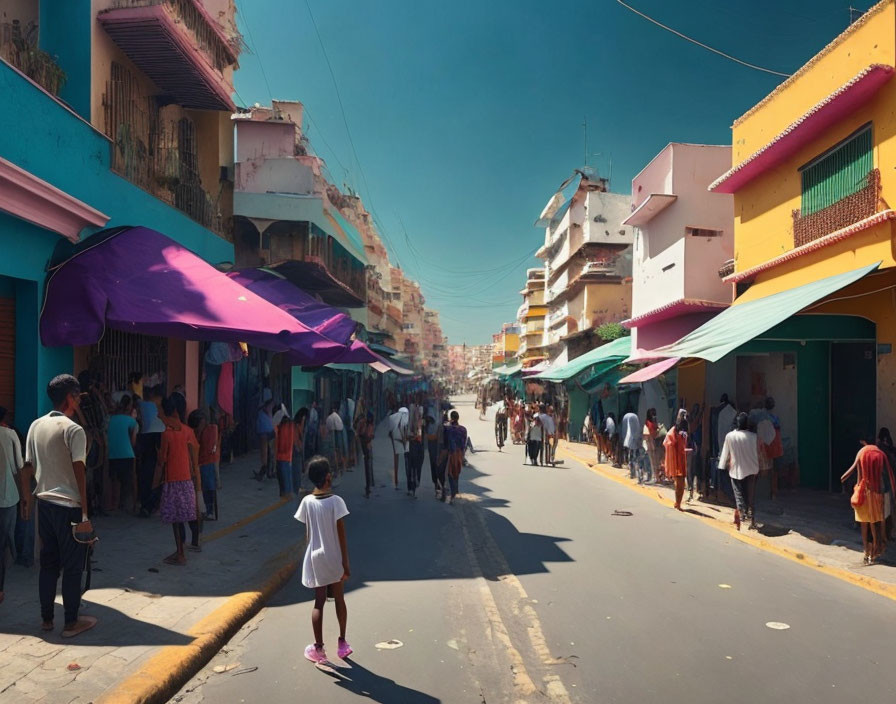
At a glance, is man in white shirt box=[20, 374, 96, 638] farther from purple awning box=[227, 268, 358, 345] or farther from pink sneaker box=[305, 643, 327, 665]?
purple awning box=[227, 268, 358, 345]

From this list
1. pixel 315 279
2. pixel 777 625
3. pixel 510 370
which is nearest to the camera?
pixel 777 625

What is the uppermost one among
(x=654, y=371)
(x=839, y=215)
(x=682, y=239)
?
(x=682, y=239)

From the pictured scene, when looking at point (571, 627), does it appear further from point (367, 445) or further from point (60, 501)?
point (367, 445)

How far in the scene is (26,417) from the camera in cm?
727

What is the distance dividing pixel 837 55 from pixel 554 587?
32.8ft

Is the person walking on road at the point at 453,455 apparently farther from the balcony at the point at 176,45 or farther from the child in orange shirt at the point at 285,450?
the balcony at the point at 176,45

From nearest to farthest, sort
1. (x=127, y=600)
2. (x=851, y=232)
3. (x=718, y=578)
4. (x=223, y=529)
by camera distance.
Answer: (x=127, y=600)
(x=718, y=578)
(x=223, y=529)
(x=851, y=232)

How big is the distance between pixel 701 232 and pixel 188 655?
17.1m

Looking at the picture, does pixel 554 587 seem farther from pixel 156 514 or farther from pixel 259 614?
pixel 156 514

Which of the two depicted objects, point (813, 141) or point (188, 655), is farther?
point (813, 141)

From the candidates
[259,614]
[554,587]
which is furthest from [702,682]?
[259,614]

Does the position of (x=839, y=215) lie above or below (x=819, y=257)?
above

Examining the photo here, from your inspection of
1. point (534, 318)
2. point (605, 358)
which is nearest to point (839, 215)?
point (605, 358)

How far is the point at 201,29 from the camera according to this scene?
41.8 ft
